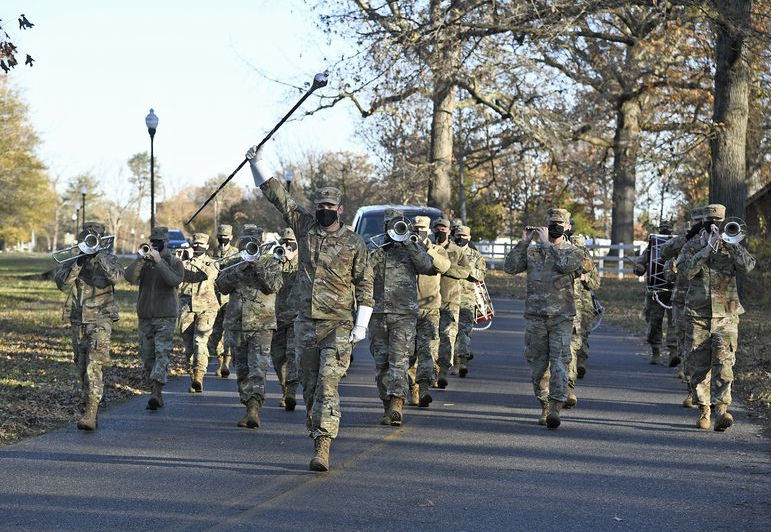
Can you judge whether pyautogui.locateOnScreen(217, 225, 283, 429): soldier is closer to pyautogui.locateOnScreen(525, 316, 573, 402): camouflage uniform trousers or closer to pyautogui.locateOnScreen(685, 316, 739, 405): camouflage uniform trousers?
pyautogui.locateOnScreen(525, 316, 573, 402): camouflage uniform trousers

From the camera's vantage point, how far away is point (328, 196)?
866 centimetres

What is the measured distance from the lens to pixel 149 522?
22.2 ft

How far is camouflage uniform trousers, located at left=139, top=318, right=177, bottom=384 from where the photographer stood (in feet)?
39.2

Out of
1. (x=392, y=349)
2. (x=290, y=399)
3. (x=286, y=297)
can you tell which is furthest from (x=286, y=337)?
(x=392, y=349)

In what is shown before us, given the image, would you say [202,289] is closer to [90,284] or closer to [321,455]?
[90,284]

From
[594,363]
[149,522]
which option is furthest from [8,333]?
[149,522]

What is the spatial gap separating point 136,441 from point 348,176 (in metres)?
51.5

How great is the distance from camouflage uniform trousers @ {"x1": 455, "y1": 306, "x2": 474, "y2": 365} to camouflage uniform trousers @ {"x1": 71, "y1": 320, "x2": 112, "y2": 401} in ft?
Result: 18.6

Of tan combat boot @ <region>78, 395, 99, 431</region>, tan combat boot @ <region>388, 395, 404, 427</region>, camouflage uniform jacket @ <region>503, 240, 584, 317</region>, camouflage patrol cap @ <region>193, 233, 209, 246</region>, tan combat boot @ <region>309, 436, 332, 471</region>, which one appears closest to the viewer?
tan combat boot @ <region>309, 436, 332, 471</region>

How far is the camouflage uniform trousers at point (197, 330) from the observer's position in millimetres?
13656

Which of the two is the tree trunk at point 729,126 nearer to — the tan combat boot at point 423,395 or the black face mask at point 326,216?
the tan combat boot at point 423,395

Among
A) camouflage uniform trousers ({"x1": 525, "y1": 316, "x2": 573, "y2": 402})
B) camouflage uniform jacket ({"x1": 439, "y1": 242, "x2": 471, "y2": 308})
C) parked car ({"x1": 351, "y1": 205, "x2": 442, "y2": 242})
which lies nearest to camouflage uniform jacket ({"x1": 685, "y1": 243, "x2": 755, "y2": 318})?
camouflage uniform trousers ({"x1": 525, "y1": 316, "x2": 573, "y2": 402})

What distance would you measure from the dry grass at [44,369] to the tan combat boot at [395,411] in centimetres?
332

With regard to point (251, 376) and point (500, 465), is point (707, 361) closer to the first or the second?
point (500, 465)
